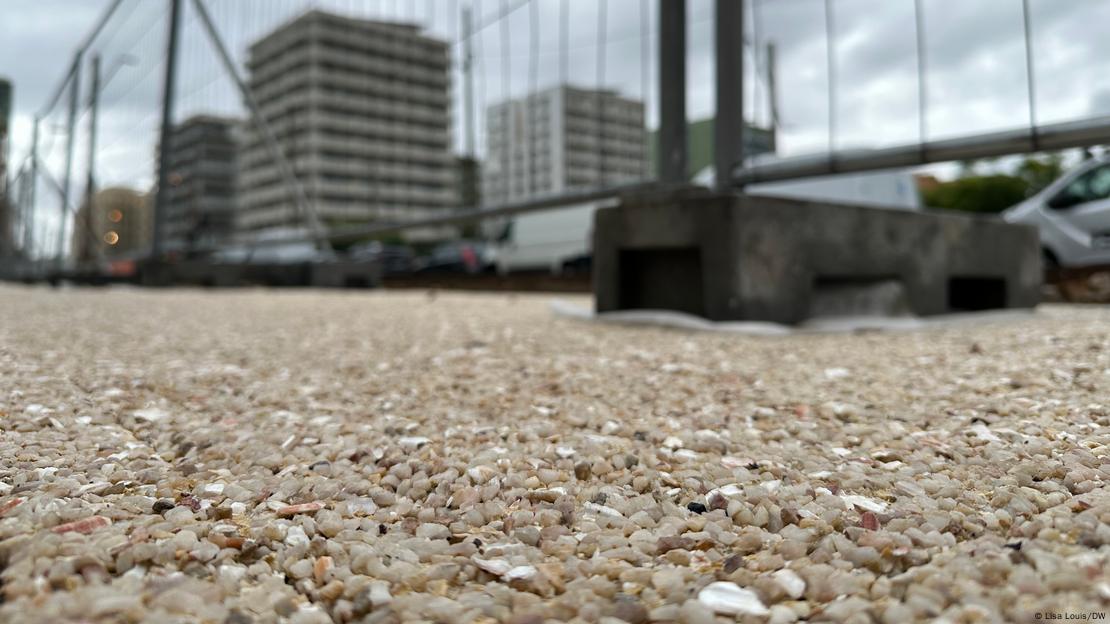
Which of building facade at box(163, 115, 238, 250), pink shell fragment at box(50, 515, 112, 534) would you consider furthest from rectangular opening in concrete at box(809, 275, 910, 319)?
building facade at box(163, 115, 238, 250)

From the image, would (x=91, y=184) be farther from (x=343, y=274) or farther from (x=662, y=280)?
(x=662, y=280)

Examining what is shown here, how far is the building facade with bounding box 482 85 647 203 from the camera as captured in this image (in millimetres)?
5109

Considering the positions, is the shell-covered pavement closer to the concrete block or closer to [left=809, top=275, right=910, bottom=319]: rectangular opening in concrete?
[left=809, top=275, right=910, bottom=319]: rectangular opening in concrete

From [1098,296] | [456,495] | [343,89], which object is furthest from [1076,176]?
[343,89]

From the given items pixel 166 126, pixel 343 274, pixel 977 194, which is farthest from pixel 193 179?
pixel 977 194

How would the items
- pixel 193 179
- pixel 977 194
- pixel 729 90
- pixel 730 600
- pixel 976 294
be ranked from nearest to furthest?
pixel 730 600 < pixel 729 90 < pixel 976 294 < pixel 193 179 < pixel 977 194

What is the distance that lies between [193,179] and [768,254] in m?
11.8

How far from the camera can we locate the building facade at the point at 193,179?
11039 mm

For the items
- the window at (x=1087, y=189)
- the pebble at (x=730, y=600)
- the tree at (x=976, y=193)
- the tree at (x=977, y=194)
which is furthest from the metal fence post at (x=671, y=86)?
the tree at (x=977, y=194)

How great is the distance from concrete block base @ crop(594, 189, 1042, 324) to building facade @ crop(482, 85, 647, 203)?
69 centimetres

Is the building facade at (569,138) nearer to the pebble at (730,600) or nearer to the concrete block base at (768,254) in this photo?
the concrete block base at (768,254)

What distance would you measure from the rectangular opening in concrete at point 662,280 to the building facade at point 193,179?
9.01 metres

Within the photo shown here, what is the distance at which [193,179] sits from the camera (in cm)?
1248

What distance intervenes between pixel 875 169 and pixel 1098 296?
4545 millimetres
